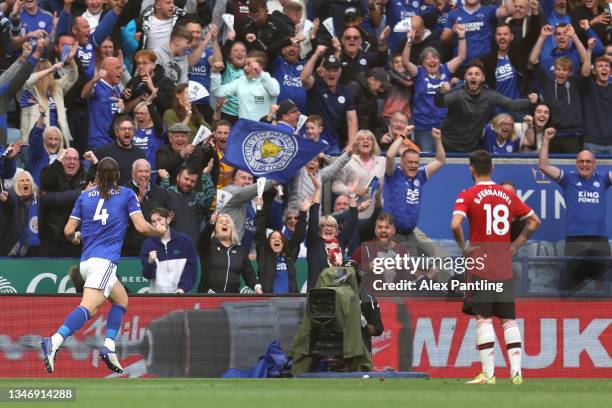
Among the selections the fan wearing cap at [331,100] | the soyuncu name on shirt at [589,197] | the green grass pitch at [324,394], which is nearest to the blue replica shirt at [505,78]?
the fan wearing cap at [331,100]

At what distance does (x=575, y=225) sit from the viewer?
1859 centimetres

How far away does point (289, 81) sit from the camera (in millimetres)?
19734

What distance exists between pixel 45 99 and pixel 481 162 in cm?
711

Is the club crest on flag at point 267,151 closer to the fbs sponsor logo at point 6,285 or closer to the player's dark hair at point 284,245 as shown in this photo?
the player's dark hair at point 284,245

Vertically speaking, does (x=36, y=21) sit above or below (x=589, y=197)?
above

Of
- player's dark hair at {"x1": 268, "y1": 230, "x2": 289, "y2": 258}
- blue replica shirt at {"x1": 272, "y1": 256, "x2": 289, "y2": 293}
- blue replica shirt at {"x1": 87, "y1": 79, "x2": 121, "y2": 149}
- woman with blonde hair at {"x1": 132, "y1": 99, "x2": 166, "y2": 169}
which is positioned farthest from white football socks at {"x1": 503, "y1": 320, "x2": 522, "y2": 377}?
blue replica shirt at {"x1": 87, "y1": 79, "x2": 121, "y2": 149}

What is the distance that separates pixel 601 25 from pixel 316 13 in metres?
4.50

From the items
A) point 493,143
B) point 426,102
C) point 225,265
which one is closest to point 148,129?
point 225,265

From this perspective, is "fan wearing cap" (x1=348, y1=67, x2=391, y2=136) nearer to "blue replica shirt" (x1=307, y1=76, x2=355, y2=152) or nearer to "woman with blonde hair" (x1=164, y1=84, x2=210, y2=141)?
"blue replica shirt" (x1=307, y1=76, x2=355, y2=152)

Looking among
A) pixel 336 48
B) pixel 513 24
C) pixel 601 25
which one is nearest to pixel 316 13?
pixel 336 48

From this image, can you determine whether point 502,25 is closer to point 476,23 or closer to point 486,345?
point 476,23

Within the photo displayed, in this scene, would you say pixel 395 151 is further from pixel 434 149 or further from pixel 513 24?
pixel 513 24

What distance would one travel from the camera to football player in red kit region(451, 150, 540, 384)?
43.3 ft

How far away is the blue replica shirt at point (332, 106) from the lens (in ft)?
64.6
